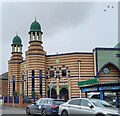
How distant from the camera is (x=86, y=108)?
52.9 ft

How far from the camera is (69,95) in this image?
177ft

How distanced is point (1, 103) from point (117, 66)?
68.1ft

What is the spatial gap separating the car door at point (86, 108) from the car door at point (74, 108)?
0.27 meters

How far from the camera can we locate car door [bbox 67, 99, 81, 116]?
54.9 feet

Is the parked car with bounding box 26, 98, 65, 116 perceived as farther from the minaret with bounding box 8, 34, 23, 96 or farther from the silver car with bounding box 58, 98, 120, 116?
the minaret with bounding box 8, 34, 23, 96

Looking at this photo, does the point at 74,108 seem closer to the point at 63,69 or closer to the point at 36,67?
the point at 36,67

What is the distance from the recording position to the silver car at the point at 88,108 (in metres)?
15.1

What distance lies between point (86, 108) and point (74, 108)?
1057 mm

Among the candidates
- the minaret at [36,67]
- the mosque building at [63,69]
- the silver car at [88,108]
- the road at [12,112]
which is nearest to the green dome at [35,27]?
the mosque building at [63,69]

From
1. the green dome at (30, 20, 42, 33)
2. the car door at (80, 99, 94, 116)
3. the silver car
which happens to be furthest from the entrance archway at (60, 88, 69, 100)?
the car door at (80, 99, 94, 116)

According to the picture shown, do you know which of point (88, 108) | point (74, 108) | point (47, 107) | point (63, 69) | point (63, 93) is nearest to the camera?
point (88, 108)

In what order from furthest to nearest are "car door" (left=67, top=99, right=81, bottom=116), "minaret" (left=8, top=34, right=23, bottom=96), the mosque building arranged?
"minaret" (left=8, top=34, right=23, bottom=96) → the mosque building → "car door" (left=67, top=99, right=81, bottom=116)

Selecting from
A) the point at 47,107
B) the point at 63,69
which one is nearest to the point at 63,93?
the point at 63,69

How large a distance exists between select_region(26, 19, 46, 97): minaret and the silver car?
36.2 m
